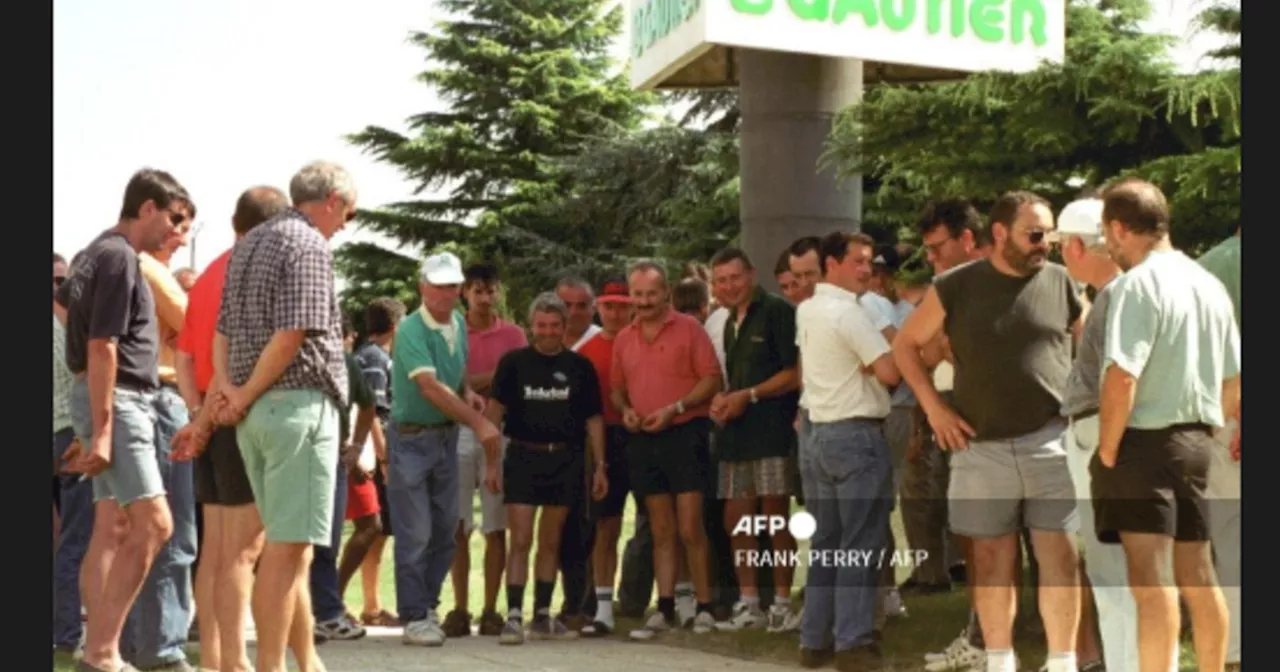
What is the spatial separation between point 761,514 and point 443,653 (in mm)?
1702

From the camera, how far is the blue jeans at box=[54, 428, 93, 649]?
8711mm

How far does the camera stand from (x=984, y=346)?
730 centimetres

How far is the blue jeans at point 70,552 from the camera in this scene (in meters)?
8.71

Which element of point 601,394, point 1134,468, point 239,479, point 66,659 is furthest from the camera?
point 601,394

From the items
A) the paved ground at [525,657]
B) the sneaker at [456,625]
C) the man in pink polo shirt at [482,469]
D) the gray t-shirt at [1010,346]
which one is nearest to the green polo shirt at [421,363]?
the man in pink polo shirt at [482,469]

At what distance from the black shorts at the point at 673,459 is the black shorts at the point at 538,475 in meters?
0.36

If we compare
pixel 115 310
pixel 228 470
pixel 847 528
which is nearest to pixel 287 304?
pixel 228 470

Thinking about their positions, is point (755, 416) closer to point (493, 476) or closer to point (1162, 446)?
point (493, 476)

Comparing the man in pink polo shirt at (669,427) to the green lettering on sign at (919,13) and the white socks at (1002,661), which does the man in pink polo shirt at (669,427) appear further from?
the green lettering on sign at (919,13)

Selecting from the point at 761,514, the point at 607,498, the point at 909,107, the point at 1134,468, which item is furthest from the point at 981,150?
the point at 1134,468

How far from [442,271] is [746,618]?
228 cm

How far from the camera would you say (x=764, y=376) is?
376 inches

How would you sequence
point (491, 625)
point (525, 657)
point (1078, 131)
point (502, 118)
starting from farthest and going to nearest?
1. point (502, 118)
2. point (491, 625)
3. point (1078, 131)
4. point (525, 657)

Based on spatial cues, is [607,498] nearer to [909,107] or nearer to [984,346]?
[909,107]
